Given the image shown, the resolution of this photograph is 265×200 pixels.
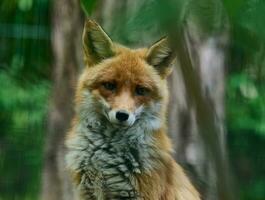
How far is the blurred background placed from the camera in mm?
1006

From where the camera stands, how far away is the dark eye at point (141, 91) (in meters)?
4.32

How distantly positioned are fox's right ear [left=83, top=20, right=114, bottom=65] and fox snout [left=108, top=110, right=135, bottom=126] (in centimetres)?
31

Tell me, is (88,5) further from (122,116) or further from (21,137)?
(21,137)

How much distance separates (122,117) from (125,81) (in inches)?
8.4

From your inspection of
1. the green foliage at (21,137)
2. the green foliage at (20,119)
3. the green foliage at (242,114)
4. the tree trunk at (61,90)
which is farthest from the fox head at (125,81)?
the green foliage at (21,137)

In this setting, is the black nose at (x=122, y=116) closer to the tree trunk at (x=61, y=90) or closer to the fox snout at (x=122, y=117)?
the fox snout at (x=122, y=117)

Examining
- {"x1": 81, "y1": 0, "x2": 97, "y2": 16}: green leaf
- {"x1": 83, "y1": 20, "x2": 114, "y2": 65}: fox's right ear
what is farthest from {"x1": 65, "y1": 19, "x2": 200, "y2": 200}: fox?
{"x1": 81, "y1": 0, "x2": 97, "y2": 16}: green leaf

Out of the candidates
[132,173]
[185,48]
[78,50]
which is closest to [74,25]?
[78,50]

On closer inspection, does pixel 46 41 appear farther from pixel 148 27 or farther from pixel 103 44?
pixel 148 27

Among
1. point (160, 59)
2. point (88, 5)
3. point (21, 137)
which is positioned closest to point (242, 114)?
point (21, 137)

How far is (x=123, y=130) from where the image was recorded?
455 cm

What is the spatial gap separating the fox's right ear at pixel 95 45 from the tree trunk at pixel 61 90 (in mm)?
866

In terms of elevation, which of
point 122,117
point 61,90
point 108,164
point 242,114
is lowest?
point 108,164

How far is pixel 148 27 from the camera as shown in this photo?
98cm
